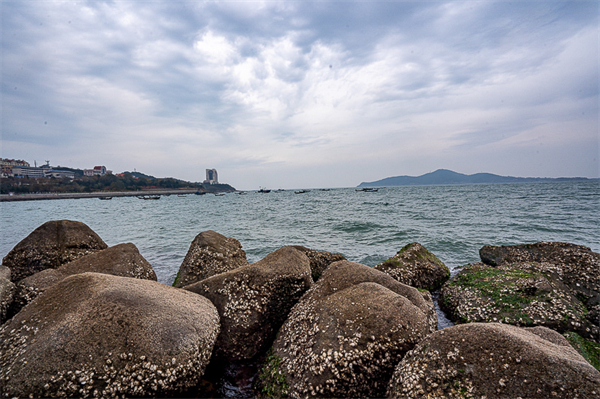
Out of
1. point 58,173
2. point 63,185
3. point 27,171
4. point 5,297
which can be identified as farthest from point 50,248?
point 58,173

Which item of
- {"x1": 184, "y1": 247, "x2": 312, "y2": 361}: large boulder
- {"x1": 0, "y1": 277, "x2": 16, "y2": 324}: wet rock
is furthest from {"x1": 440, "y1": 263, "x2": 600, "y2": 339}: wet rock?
{"x1": 0, "y1": 277, "x2": 16, "y2": 324}: wet rock

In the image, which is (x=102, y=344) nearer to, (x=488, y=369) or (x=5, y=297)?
(x=5, y=297)

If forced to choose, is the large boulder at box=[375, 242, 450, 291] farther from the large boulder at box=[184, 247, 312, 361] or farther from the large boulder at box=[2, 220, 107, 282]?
the large boulder at box=[2, 220, 107, 282]

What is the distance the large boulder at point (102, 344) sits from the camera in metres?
3.93

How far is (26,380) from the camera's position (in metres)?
3.88

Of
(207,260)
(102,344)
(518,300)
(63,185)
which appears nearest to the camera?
(102,344)

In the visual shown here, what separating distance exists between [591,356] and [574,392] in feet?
11.5

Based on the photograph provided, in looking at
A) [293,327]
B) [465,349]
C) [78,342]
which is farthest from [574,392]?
[78,342]

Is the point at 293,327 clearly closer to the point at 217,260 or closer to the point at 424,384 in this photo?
the point at 424,384

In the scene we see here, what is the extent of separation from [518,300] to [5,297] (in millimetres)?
12450

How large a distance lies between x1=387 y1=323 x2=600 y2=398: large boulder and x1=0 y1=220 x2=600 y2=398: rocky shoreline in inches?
0.5

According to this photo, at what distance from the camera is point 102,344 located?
4250mm

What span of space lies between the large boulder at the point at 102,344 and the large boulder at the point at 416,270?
621 centimetres

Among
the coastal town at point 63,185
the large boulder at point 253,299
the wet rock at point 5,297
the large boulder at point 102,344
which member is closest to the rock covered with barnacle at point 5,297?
the wet rock at point 5,297
